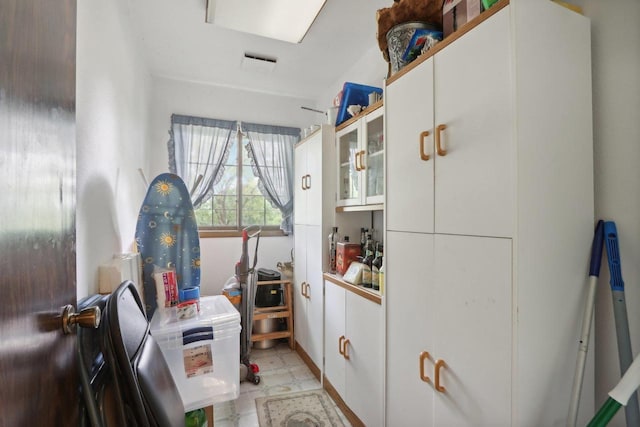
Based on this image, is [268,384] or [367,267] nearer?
[367,267]

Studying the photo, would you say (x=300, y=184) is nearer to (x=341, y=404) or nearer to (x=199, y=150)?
(x=199, y=150)

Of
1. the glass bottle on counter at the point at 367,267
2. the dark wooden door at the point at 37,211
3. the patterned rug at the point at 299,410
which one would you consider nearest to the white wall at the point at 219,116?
the patterned rug at the point at 299,410

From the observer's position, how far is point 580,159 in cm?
101

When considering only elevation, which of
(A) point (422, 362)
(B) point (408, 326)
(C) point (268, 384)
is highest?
(B) point (408, 326)

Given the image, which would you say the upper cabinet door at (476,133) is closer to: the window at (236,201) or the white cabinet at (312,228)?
the white cabinet at (312,228)

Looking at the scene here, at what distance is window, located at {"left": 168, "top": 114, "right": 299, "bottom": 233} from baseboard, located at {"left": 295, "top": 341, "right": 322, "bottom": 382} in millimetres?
1271

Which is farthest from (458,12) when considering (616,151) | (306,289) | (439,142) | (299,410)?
(299,410)

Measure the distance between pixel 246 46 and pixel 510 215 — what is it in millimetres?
2404

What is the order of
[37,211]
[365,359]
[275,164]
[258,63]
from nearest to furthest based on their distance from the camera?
1. [37,211]
2. [365,359]
3. [258,63]
4. [275,164]

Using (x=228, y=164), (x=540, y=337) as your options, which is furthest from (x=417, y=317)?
(x=228, y=164)

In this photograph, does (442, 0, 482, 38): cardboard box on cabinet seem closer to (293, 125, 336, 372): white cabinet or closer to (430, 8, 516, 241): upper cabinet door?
(430, 8, 516, 241): upper cabinet door

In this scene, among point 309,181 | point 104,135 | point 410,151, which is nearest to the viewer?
point 410,151

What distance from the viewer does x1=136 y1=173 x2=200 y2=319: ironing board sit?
73.9 inches

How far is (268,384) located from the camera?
7.80ft
